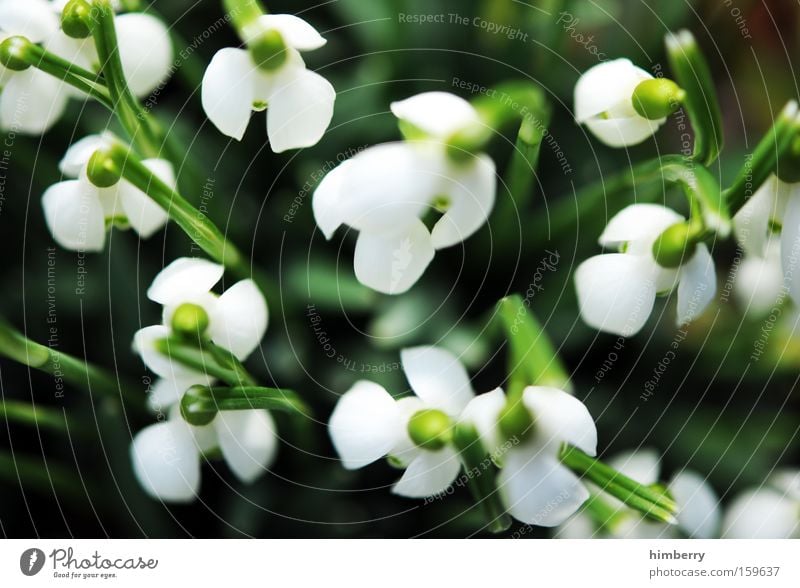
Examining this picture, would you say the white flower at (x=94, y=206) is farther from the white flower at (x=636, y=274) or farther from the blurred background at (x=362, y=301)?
the white flower at (x=636, y=274)

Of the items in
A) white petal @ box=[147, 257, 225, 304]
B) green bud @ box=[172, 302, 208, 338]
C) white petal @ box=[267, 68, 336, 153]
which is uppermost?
white petal @ box=[267, 68, 336, 153]

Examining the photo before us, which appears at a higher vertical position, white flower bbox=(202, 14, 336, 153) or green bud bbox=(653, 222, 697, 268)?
white flower bbox=(202, 14, 336, 153)

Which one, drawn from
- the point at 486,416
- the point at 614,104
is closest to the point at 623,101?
the point at 614,104
